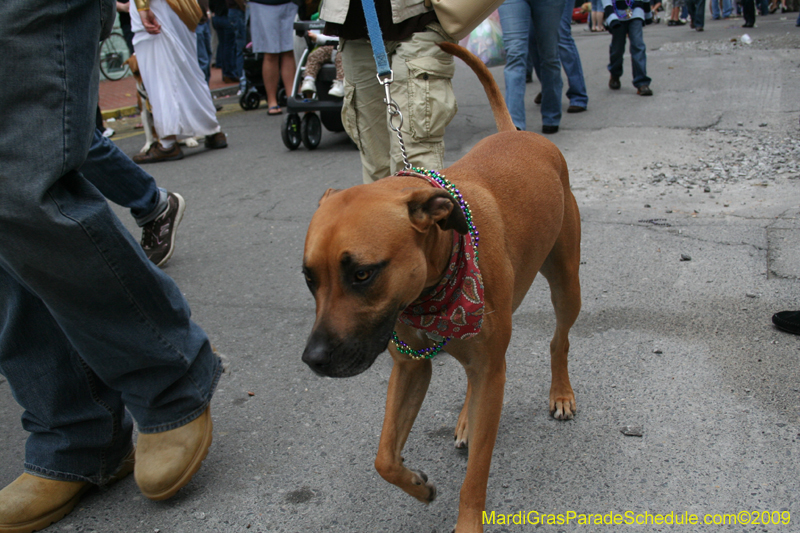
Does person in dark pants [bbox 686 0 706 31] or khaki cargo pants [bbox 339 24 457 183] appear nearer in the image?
khaki cargo pants [bbox 339 24 457 183]

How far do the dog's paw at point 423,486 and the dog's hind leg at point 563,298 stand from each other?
2.38 ft

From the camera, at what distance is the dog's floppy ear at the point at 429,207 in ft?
6.00

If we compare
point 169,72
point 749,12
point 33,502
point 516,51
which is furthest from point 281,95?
point 749,12

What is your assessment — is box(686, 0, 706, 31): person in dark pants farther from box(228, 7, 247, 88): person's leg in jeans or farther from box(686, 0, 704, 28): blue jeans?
box(228, 7, 247, 88): person's leg in jeans

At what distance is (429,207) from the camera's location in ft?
6.02

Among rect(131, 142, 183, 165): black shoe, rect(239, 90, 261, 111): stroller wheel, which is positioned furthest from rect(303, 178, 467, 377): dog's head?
rect(239, 90, 261, 111): stroller wheel

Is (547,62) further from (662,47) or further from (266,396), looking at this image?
(662,47)

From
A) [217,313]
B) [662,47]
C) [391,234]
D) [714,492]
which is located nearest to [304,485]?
[391,234]

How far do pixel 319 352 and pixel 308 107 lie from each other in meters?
5.93

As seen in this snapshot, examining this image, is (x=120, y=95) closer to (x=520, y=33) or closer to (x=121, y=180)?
(x=520, y=33)

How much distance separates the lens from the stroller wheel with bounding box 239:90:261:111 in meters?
10.7

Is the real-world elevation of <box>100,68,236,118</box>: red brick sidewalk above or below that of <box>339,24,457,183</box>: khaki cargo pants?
below

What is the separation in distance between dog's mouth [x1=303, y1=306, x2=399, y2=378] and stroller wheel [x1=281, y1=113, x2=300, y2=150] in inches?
239

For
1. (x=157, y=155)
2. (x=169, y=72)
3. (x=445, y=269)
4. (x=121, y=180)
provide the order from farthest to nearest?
(x=157, y=155) < (x=169, y=72) < (x=121, y=180) < (x=445, y=269)
